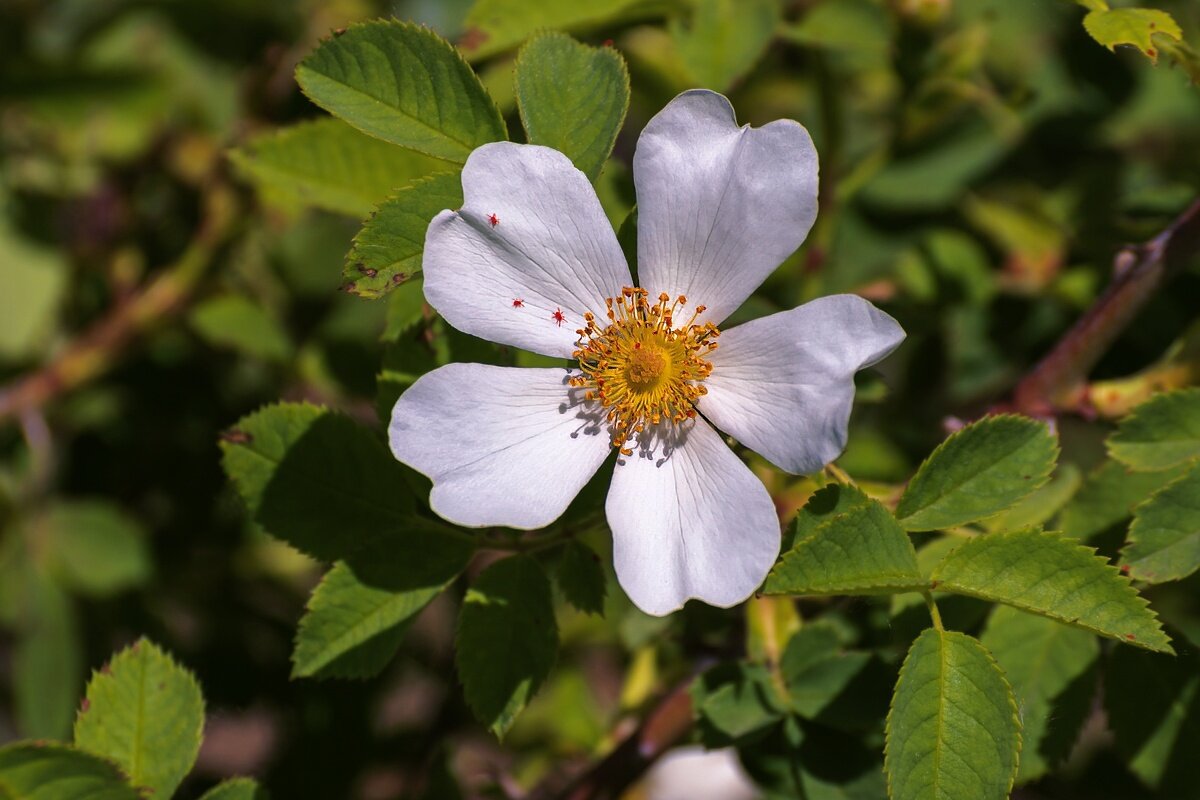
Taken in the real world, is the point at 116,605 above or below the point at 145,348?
below

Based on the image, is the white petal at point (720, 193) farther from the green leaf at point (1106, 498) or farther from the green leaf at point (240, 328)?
the green leaf at point (240, 328)

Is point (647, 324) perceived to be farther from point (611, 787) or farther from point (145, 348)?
point (145, 348)

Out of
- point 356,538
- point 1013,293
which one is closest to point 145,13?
point 356,538

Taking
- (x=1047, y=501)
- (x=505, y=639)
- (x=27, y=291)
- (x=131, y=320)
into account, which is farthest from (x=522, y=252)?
(x=27, y=291)

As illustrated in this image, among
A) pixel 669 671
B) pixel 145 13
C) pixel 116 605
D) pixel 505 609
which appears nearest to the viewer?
pixel 505 609

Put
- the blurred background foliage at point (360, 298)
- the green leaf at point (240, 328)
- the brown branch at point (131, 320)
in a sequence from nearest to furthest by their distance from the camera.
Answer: the blurred background foliage at point (360, 298), the green leaf at point (240, 328), the brown branch at point (131, 320)

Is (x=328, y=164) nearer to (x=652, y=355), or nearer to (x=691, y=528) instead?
(x=652, y=355)

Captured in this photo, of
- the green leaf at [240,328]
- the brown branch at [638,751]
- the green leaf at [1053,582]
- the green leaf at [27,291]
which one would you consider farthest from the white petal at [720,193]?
the green leaf at [27,291]
